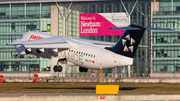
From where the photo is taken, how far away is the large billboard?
105 metres

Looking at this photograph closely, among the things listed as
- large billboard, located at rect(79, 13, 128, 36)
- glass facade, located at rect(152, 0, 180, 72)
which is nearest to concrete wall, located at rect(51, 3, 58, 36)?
large billboard, located at rect(79, 13, 128, 36)

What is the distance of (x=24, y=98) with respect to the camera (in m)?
35.9

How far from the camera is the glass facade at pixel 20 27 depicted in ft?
364

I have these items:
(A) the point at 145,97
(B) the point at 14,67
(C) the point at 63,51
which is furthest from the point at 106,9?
(A) the point at 145,97

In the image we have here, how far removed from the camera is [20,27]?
112 metres

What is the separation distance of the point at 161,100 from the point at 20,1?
83.8 metres

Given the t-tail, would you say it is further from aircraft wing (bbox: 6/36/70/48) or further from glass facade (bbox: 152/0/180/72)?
glass facade (bbox: 152/0/180/72)

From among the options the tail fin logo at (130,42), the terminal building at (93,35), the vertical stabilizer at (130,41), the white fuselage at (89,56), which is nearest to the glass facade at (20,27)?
the terminal building at (93,35)

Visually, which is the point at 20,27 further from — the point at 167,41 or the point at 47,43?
the point at 47,43

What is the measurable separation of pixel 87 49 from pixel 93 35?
5951cm

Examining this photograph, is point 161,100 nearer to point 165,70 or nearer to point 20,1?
point 165,70

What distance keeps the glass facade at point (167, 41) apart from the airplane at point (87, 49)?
179ft

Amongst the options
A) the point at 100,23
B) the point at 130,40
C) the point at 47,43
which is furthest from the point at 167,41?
the point at 130,40

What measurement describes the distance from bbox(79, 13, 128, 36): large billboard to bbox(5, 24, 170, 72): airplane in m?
53.0
